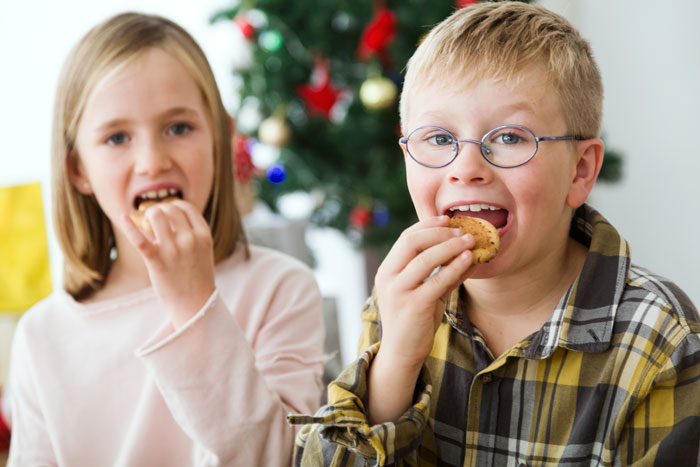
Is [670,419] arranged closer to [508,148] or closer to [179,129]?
[508,148]

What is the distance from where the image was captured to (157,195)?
1.32 meters

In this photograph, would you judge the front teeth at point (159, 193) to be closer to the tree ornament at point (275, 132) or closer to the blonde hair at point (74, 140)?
the blonde hair at point (74, 140)

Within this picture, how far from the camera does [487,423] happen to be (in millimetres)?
1032

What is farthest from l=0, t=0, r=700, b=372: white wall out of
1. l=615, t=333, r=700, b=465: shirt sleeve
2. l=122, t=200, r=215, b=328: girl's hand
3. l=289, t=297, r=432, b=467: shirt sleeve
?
l=615, t=333, r=700, b=465: shirt sleeve

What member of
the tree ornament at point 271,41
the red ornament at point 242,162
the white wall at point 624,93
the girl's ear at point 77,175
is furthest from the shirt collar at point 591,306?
the white wall at point 624,93

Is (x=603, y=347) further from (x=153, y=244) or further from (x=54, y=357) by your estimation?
(x=54, y=357)

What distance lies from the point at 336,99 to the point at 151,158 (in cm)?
148

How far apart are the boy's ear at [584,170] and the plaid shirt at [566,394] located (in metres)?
0.06

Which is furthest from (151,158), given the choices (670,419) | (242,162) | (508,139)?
(242,162)

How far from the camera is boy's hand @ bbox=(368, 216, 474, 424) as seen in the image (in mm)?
937

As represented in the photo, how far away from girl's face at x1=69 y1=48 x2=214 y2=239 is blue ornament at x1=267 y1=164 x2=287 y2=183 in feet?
5.00

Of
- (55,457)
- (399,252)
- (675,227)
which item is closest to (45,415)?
(55,457)

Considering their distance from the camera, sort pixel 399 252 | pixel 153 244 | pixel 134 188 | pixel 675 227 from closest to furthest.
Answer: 1. pixel 399 252
2. pixel 153 244
3. pixel 134 188
4. pixel 675 227

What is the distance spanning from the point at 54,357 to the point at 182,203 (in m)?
0.42
